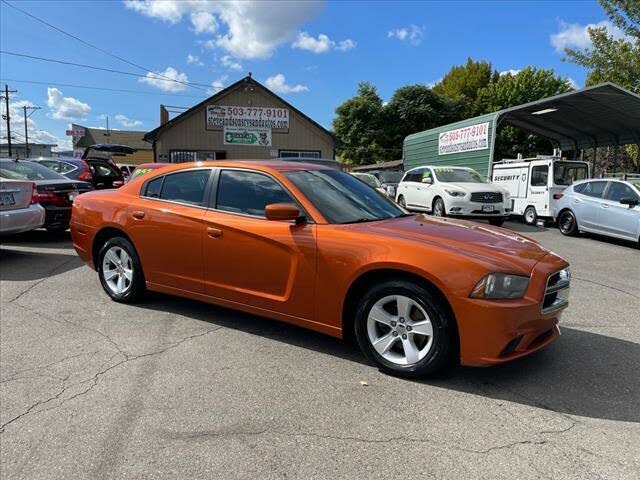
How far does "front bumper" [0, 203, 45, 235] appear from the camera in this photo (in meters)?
7.57

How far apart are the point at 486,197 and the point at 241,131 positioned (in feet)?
58.3

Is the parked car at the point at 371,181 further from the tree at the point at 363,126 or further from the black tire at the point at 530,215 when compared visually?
the tree at the point at 363,126

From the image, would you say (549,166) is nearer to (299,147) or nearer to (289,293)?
(289,293)

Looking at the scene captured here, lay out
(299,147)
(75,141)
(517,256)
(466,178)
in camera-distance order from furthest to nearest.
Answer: (75,141), (299,147), (466,178), (517,256)

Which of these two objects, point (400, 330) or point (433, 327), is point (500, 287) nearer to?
point (433, 327)

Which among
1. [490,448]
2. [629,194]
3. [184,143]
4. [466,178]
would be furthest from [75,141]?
[490,448]

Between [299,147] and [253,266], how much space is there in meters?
24.8

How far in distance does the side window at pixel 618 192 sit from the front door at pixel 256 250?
31.1 feet

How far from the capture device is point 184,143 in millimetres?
26500

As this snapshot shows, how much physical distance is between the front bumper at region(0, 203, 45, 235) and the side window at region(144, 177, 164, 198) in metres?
3.84

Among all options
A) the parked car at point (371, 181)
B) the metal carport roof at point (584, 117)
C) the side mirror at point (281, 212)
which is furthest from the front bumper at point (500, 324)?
the metal carport roof at point (584, 117)

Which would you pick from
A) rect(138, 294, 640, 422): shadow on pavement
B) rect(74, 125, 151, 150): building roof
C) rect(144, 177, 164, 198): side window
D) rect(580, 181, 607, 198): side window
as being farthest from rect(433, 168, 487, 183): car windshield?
rect(74, 125, 151, 150): building roof

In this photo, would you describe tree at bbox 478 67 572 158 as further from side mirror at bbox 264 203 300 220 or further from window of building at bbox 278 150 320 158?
side mirror at bbox 264 203 300 220

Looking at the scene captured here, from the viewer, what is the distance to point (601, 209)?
11211 millimetres
